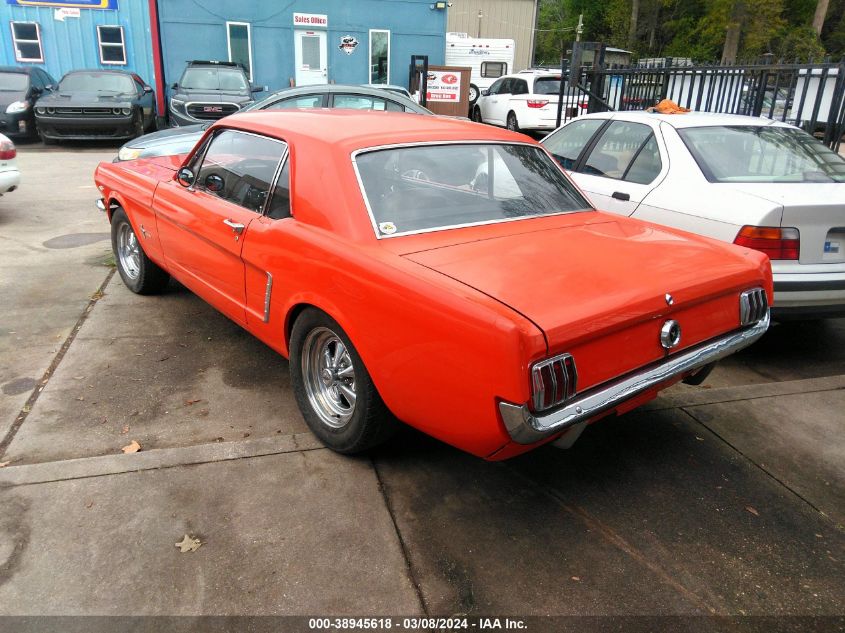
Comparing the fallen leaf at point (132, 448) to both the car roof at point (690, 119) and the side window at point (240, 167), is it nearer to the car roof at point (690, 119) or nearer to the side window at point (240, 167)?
the side window at point (240, 167)

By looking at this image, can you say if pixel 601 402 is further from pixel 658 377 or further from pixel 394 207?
pixel 394 207

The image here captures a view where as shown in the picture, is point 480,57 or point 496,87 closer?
point 496,87

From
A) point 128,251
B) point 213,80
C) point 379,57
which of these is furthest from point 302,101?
point 379,57

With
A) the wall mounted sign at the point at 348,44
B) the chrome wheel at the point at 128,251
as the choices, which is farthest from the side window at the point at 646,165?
the wall mounted sign at the point at 348,44

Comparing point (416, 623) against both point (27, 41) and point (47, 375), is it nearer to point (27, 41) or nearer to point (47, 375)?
point (47, 375)

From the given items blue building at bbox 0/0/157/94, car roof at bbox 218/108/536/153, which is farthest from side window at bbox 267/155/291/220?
blue building at bbox 0/0/157/94

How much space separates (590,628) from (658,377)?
39.0 inches

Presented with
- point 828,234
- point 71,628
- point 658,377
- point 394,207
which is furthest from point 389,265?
point 828,234

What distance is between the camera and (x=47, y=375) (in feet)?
13.2

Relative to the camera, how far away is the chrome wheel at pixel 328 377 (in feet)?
10.4

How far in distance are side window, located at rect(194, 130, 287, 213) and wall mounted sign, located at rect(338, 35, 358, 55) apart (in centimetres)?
1720

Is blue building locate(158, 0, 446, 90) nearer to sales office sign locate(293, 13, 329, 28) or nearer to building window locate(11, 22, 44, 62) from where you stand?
sales office sign locate(293, 13, 329, 28)

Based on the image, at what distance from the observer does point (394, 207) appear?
121 inches

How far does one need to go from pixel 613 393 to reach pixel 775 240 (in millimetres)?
2298
